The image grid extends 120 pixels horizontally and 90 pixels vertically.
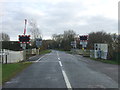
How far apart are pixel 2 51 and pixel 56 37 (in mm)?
A: 122406

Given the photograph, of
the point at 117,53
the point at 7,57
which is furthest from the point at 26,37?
the point at 117,53

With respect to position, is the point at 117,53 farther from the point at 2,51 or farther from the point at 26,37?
the point at 2,51

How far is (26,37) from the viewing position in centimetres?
2392

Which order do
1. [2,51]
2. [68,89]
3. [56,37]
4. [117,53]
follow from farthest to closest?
[56,37] < [117,53] < [2,51] < [68,89]

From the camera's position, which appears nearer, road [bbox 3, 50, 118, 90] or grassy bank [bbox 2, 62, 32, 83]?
road [bbox 3, 50, 118, 90]

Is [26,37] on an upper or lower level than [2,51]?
upper

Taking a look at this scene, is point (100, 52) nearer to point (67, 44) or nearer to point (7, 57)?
point (7, 57)

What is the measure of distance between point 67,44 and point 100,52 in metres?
77.1

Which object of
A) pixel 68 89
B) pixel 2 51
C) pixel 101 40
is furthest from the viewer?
pixel 101 40

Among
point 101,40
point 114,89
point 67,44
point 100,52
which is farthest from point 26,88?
point 67,44

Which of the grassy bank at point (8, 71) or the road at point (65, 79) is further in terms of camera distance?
the grassy bank at point (8, 71)

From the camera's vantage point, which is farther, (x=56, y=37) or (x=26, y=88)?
(x=56, y=37)

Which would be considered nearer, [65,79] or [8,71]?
[65,79]

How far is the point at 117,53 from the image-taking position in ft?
76.3
